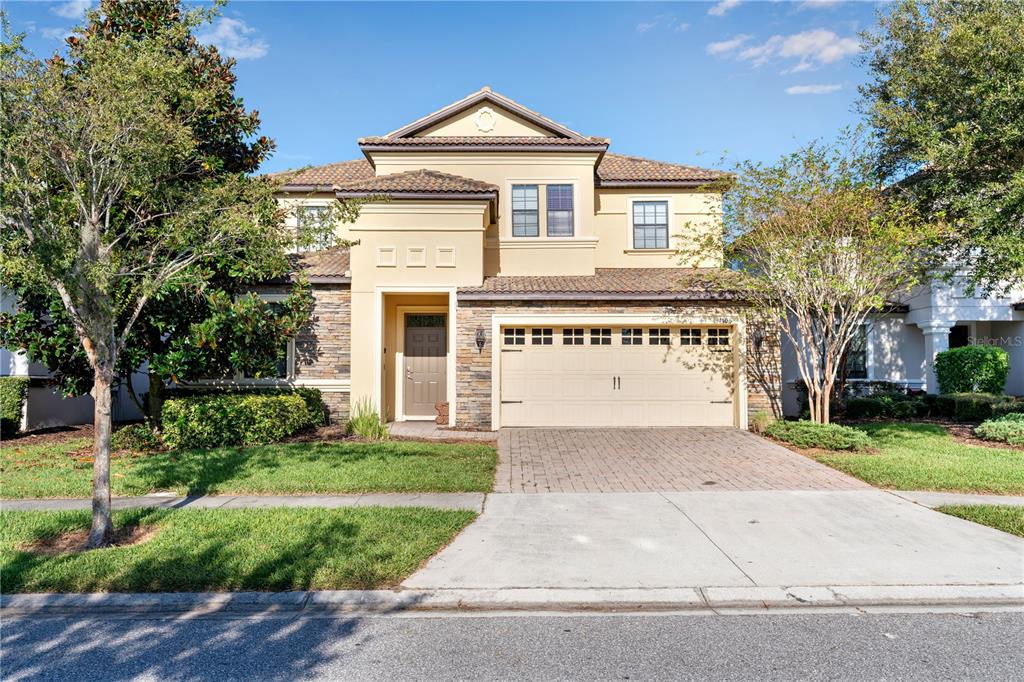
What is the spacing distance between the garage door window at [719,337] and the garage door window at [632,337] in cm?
158

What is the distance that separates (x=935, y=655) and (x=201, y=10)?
29.6 feet

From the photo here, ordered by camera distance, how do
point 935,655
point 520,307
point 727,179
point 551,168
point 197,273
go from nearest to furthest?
point 935,655, point 197,273, point 727,179, point 520,307, point 551,168

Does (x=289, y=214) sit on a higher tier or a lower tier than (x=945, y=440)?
higher

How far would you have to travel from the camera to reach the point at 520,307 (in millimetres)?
13977

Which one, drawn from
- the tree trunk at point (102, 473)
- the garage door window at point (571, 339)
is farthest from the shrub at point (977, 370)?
the tree trunk at point (102, 473)

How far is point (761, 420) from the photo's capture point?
44.0 feet

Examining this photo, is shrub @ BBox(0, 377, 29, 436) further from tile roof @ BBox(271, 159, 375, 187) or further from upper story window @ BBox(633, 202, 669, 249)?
upper story window @ BBox(633, 202, 669, 249)

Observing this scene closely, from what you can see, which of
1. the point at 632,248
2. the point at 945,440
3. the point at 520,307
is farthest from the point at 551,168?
the point at 945,440

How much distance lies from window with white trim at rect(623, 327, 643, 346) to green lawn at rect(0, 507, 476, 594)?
8.12m

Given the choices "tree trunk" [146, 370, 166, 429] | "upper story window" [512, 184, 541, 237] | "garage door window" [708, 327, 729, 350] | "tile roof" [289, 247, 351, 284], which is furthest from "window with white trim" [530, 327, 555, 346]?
"tree trunk" [146, 370, 166, 429]

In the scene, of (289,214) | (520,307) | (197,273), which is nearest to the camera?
(197,273)

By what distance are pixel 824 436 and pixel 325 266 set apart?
1151cm

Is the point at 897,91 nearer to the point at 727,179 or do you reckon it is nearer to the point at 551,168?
the point at 727,179

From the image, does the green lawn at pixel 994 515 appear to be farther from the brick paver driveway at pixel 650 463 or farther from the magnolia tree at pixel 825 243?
the magnolia tree at pixel 825 243
